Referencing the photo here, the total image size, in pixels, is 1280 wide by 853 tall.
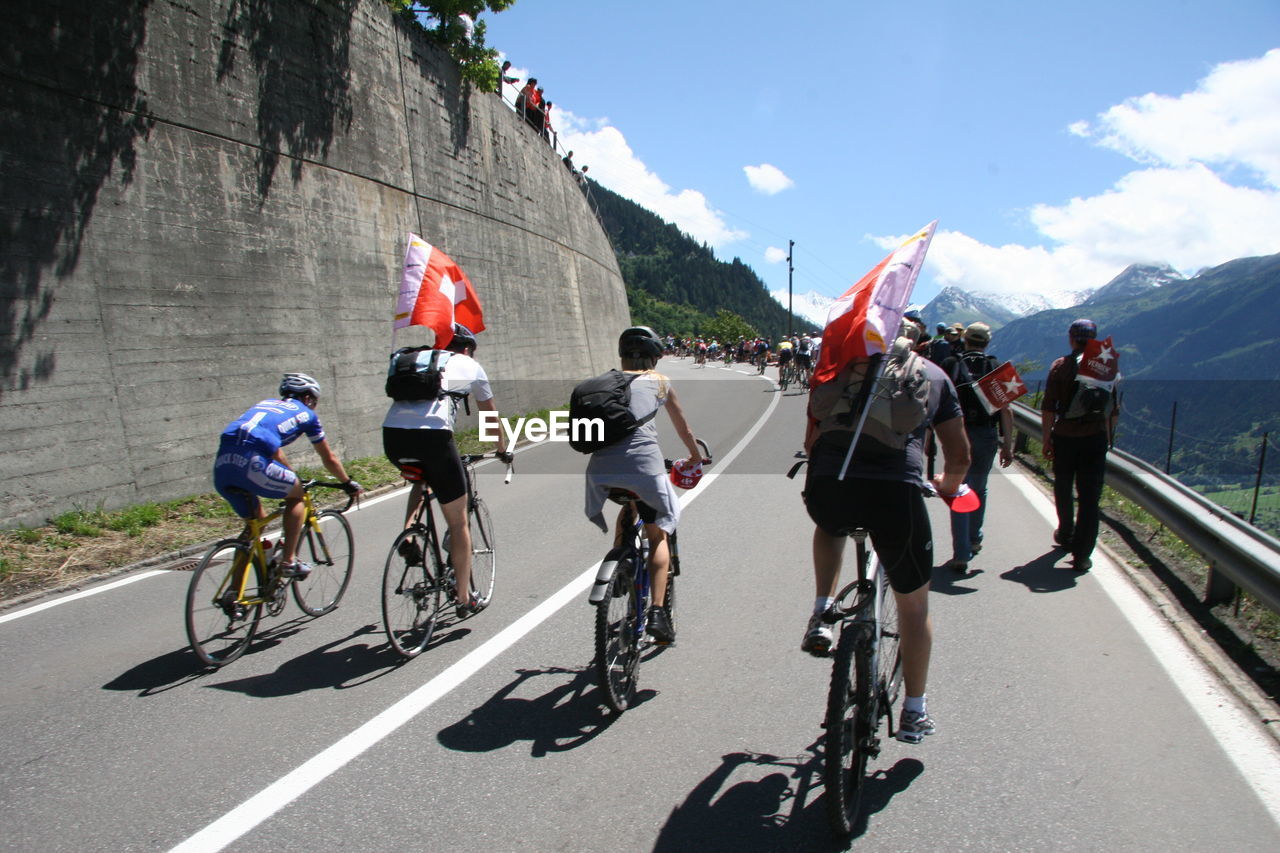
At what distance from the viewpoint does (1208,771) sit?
350 cm

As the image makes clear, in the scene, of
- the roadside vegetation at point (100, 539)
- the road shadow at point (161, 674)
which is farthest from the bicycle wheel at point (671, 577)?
the roadside vegetation at point (100, 539)

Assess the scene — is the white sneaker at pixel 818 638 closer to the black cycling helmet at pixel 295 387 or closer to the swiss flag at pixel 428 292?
the black cycling helmet at pixel 295 387

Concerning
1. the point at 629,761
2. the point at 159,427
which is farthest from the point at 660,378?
the point at 159,427

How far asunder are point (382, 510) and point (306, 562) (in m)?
3.75

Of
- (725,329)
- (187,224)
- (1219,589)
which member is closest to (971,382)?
(1219,589)

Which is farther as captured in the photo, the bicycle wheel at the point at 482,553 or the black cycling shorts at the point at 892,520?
the bicycle wheel at the point at 482,553

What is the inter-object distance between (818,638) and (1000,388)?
12.6ft

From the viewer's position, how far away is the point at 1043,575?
6461 mm

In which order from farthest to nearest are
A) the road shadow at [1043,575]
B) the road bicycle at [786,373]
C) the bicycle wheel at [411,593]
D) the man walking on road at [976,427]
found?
the road bicycle at [786,373] < the man walking on road at [976,427] < the road shadow at [1043,575] < the bicycle wheel at [411,593]

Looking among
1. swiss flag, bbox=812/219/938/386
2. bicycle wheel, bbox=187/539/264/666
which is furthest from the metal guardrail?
bicycle wheel, bbox=187/539/264/666

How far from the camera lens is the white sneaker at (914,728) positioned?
3.43m

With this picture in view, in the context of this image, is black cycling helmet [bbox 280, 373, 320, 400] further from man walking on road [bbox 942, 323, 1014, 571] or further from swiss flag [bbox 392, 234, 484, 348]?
man walking on road [bbox 942, 323, 1014, 571]

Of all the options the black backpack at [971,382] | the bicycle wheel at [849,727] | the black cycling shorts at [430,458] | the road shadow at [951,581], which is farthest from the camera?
the black backpack at [971,382]

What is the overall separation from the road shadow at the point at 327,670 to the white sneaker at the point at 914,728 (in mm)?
2794
